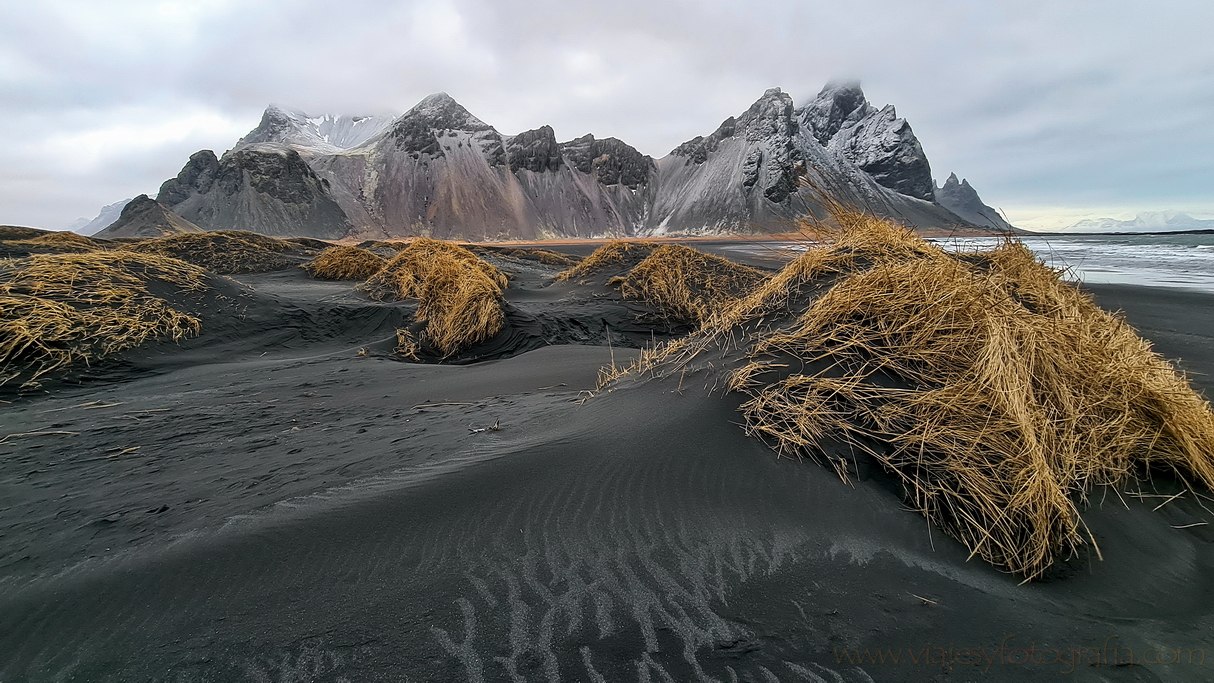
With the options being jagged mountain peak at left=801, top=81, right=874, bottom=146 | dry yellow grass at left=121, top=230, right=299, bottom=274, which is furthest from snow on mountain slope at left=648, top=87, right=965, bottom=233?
dry yellow grass at left=121, top=230, right=299, bottom=274

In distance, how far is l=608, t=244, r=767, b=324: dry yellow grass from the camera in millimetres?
9344

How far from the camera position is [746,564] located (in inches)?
67.6

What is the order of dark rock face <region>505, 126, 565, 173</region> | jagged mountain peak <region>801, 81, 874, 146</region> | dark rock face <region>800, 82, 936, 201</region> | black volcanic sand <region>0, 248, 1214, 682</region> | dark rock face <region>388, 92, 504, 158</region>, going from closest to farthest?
1. black volcanic sand <region>0, 248, 1214, 682</region>
2. dark rock face <region>388, 92, 504, 158</region>
3. dark rock face <region>505, 126, 565, 173</region>
4. dark rock face <region>800, 82, 936, 201</region>
5. jagged mountain peak <region>801, 81, 874, 146</region>

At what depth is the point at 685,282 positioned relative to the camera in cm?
1014

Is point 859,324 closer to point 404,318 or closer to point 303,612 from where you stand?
point 303,612

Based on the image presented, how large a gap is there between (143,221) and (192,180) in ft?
101

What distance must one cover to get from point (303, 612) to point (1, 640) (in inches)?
29.1

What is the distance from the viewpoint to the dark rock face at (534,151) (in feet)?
329

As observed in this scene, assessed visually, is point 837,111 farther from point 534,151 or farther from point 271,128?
point 271,128

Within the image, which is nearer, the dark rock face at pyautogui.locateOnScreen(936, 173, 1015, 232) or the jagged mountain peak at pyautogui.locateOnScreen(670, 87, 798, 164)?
the jagged mountain peak at pyautogui.locateOnScreen(670, 87, 798, 164)

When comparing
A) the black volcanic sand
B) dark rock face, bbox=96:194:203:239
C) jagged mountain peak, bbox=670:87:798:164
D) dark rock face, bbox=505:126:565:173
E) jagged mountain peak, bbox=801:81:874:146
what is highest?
jagged mountain peak, bbox=801:81:874:146

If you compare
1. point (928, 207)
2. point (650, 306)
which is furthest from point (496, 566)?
point (928, 207)

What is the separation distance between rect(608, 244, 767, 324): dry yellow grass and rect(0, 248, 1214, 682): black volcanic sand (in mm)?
6387

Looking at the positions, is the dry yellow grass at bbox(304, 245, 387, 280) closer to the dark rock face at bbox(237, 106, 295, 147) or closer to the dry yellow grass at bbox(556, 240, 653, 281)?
the dry yellow grass at bbox(556, 240, 653, 281)
